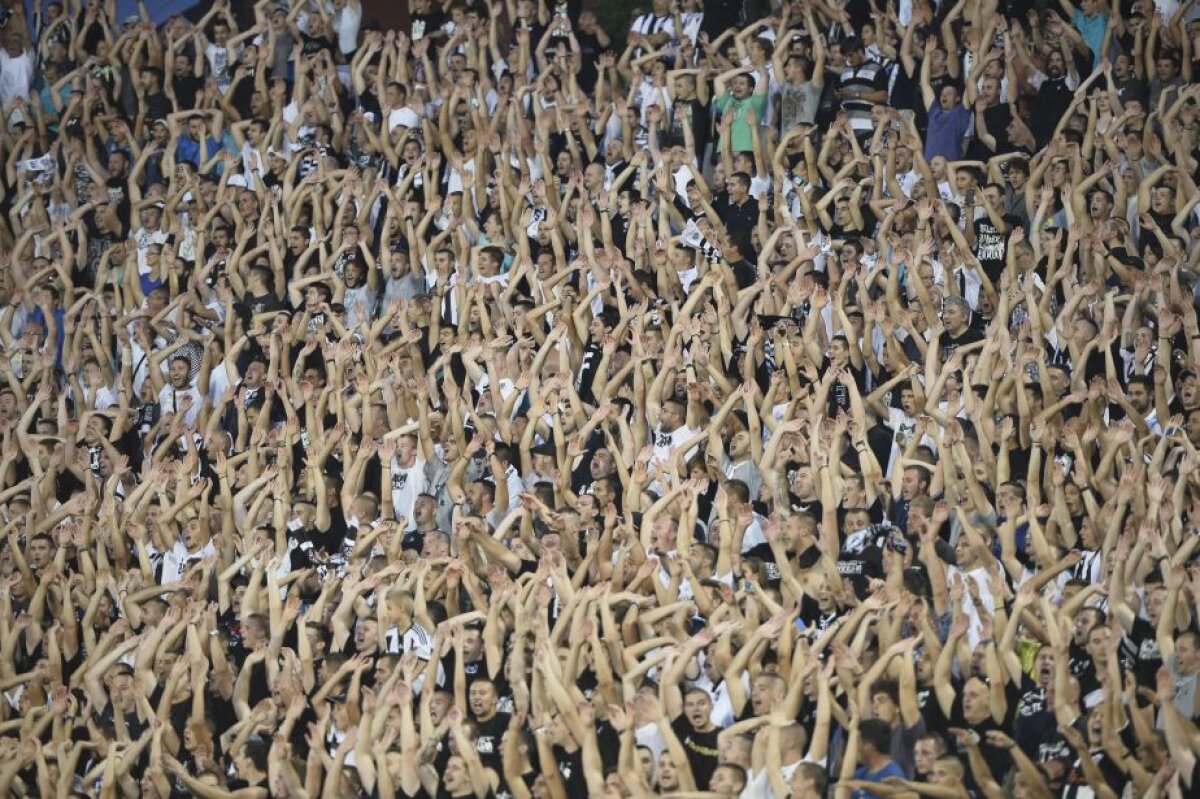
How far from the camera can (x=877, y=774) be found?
11.0 m

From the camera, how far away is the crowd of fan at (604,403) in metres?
11.4

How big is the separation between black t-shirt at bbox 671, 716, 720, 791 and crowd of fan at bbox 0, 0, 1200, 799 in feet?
0.05

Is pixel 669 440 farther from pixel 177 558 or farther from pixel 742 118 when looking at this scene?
pixel 177 558

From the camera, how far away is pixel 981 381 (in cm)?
1267

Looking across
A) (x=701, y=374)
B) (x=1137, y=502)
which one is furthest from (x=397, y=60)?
(x=1137, y=502)

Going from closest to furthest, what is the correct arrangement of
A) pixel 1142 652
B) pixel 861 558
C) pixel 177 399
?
pixel 1142 652 < pixel 861 558 < pixel 177 399

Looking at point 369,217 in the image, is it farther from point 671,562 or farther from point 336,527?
point 671,562

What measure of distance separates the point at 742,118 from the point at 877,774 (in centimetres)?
474

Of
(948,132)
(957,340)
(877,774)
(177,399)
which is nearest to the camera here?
(877,774)

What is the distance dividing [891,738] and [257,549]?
3.76 m

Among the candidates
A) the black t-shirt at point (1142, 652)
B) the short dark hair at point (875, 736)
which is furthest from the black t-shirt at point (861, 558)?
the black t-shirt at point (1142, 652)

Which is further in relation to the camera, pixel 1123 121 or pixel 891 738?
pixel 1123 121

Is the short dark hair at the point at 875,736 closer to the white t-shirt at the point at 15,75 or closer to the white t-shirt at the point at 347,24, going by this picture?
the white t-shirt at the point at 347,24

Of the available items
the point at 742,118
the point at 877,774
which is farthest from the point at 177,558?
the point at 877,774
